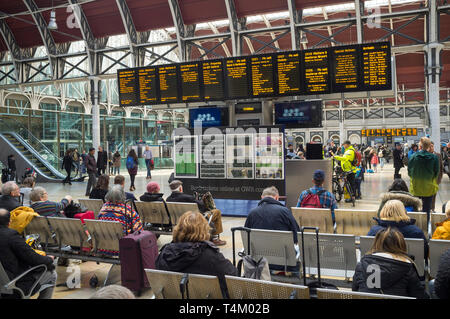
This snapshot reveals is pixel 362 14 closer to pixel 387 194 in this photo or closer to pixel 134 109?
pixel 387 194

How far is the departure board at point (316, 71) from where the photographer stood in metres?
10.5

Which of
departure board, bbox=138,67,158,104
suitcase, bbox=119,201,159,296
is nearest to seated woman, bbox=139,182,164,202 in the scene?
suitcase, bbox=119,201,159,296

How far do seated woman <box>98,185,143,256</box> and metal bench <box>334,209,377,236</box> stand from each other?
115 inches

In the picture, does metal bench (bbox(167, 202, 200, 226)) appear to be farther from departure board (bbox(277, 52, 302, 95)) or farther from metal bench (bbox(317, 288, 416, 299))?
departure board (bbox(277, 52, 302, 95))

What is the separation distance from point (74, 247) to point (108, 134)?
30.3 m

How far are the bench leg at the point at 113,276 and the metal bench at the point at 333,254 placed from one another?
2666mm

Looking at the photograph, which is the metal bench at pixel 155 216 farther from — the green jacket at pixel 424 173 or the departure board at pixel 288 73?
the departure board at pixel 288 73

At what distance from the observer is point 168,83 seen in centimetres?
1241

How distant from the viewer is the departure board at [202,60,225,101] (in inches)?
459

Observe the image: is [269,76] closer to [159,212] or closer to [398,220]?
[159,212]

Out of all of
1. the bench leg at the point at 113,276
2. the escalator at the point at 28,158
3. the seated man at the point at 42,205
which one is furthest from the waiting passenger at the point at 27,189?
the escalator at the point at 28,158

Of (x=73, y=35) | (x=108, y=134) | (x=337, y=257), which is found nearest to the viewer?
(x=337, y=257)

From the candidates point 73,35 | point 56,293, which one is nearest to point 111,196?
point 56,293
